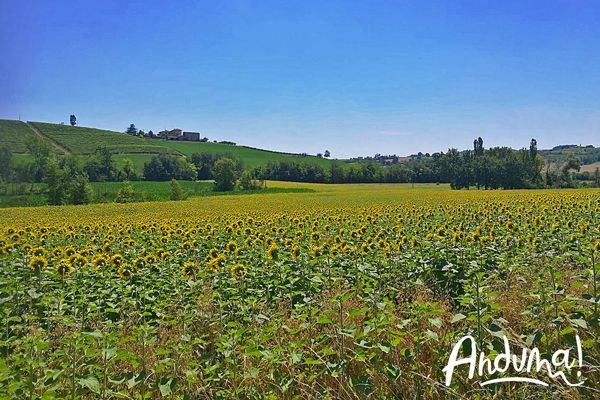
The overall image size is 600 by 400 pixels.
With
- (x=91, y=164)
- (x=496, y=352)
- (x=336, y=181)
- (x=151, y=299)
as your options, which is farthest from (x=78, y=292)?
(x=336, y=181)

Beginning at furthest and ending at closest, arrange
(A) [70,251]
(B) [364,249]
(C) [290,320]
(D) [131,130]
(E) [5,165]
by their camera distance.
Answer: (D) [131,130], (E) [5,165], (B) [364,249], (A) [70,251], (C) [290,320]

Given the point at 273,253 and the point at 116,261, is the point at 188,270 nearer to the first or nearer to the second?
the point at 116,261

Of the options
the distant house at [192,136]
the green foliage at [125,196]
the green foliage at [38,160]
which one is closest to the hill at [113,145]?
the green foliage at [38,160]

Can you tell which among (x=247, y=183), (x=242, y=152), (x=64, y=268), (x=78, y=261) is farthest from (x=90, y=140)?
(x=64, y=268)

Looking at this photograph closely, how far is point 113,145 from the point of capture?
139 metres

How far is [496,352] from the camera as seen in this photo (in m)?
3.60

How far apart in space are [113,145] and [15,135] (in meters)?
25.9

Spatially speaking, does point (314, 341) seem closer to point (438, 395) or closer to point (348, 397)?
point (348, 397)

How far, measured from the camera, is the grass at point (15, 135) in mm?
113162

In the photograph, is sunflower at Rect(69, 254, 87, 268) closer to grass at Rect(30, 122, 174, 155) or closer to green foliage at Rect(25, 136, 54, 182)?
green foliage at Rect(25, 136, 54, 182)

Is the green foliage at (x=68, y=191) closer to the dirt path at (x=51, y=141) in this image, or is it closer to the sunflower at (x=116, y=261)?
the sunflower at (x=116, y=261)

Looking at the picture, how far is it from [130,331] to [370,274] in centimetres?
308

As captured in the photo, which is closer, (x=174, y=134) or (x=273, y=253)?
(x=273, y=253)

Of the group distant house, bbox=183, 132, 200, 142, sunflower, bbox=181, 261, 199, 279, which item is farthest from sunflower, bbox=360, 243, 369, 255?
distant house, bbox=183, 132, 200, 142
